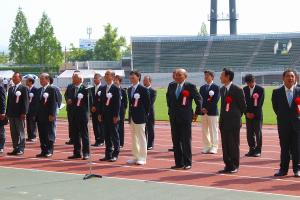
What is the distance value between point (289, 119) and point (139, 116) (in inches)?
122

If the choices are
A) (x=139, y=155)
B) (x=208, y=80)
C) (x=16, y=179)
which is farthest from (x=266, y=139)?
(x=16, y=179)

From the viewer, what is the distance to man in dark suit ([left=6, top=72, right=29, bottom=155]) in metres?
13.3

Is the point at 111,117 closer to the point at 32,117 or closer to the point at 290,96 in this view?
the point at 290,96

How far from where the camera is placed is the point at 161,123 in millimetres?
22938

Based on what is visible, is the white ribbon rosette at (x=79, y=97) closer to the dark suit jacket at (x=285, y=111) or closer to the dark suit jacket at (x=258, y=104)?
the dark suit jacket at (x=258, y=104)

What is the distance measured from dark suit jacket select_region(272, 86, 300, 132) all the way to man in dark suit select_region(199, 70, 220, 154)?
340cm

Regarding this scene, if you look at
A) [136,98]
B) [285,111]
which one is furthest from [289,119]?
[136,98]

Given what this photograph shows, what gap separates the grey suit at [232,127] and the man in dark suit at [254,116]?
2.42 meters

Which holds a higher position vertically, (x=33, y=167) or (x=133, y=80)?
(x=133, y=80)

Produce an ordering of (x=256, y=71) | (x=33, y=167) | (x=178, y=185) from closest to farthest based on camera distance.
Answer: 1. (x=178, y=185)
2. (x=33, y=167)
3. (x=256, y=71)

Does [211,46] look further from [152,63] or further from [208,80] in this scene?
[208,80]

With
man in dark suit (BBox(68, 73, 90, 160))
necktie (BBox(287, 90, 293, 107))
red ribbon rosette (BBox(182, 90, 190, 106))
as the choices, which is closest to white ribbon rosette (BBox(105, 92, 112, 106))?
man in dark suit (BBox(68, 73, 90, 160))

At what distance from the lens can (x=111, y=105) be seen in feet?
39.9

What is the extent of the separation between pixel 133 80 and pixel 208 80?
238 cm
